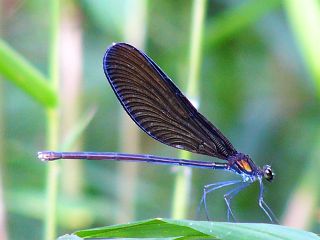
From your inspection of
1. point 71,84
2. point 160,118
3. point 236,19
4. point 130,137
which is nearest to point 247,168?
point 160,118

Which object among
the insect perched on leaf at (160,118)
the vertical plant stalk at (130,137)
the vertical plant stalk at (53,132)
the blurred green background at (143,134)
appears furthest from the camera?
the blurred green background at (143,134)

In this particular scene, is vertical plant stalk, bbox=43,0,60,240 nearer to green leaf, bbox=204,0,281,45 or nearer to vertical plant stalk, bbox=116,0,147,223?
vertical plant stalk, bbox=116,0,147,223

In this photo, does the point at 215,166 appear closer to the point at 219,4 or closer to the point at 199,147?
the point at 199,147

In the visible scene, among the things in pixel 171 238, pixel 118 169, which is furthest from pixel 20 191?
pixel 171 238

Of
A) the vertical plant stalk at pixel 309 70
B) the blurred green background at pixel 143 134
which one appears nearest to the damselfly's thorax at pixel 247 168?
the vertical plant stalk at pixel 309 70

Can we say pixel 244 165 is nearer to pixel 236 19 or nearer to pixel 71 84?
pixel 236 19

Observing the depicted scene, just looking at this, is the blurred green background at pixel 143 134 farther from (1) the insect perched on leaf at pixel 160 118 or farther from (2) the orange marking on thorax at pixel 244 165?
(2) the orange marking on thorax at pixel 244 165

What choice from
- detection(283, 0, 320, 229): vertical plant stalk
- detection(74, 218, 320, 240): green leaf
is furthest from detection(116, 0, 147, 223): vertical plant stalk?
detection(74, 218, 320, 240): green leaf
